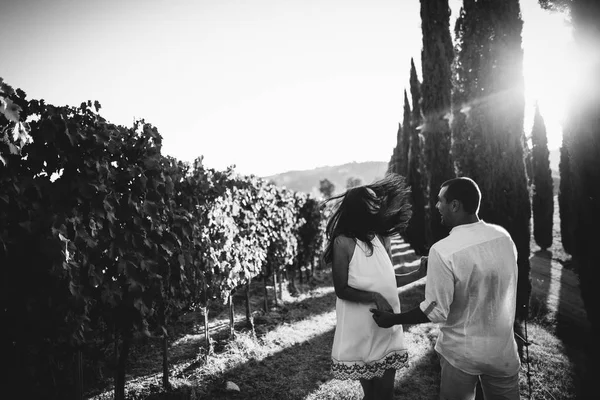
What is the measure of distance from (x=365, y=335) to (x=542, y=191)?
25070 millimetres

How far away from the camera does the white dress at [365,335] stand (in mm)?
2391

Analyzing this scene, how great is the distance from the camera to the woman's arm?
7.71ft

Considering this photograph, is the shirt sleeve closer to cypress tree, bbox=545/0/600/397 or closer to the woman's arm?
the woman's arm

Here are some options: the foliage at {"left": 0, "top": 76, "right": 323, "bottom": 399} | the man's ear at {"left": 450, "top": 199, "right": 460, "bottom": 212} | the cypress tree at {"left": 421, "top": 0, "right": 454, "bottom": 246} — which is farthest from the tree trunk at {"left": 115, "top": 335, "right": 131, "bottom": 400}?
the cypress tree at {"left": 421, "top": 0, "right": 454, "bottom": 246}

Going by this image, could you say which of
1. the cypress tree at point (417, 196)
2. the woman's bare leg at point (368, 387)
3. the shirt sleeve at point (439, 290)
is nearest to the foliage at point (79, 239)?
the woman's bare leg at point (368, 387)

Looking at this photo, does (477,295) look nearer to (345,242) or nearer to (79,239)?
(345,242)

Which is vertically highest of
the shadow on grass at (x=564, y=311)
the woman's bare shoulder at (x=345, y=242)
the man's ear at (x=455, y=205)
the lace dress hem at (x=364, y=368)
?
the man's ear at (x=455, y=205)

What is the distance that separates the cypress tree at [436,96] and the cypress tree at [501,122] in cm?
376

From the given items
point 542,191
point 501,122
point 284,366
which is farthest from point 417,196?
point 284,366

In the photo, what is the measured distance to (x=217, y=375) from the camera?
234 inches

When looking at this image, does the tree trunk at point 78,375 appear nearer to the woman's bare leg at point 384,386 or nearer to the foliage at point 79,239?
the foliage at point 79,239

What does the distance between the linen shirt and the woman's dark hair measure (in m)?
0.52

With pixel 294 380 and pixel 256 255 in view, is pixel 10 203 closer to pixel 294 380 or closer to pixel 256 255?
pixel 294 380

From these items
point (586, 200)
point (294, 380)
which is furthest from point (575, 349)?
point (294, 380)
